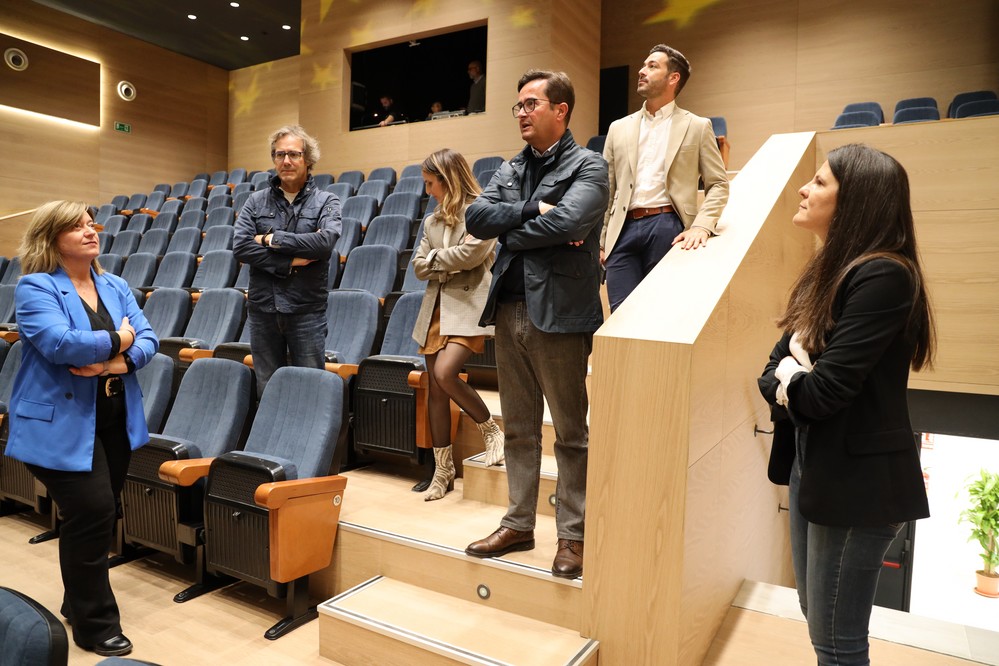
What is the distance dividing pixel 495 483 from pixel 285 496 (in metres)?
0.38

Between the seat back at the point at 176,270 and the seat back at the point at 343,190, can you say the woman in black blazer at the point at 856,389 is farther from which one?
the seat back at the point at 343,190

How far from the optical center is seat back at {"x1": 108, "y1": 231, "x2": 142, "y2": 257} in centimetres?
350

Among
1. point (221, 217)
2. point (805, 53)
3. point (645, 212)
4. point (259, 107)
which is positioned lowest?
point (645, 212)

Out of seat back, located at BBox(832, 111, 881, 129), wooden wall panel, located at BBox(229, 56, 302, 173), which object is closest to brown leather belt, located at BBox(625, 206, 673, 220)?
seat back, located at BBox(832, 111, 881, 129)

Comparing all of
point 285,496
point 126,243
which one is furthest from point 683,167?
point 126,243

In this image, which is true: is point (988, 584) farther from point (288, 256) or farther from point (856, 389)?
point (288, 256)

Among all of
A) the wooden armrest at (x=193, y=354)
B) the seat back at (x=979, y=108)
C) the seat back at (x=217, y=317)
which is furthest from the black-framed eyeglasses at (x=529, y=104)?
the seat back at (x=979, y=108)

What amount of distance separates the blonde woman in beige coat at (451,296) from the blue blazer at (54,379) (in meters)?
0.52

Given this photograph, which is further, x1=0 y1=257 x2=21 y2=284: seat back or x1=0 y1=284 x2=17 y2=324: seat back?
x1=0 y1=257 x2=21 y2=284: seat back

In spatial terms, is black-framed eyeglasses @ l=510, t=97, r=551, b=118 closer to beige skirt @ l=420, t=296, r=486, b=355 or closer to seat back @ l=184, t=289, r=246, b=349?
beige skirt @ l=420, t=296, r=486, b=355

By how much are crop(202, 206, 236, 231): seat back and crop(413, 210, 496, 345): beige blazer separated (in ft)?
7.98

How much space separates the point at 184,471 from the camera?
3.85 feet

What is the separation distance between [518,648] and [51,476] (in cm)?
73

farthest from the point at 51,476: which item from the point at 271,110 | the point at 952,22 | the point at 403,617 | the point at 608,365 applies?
the point at 271,110
